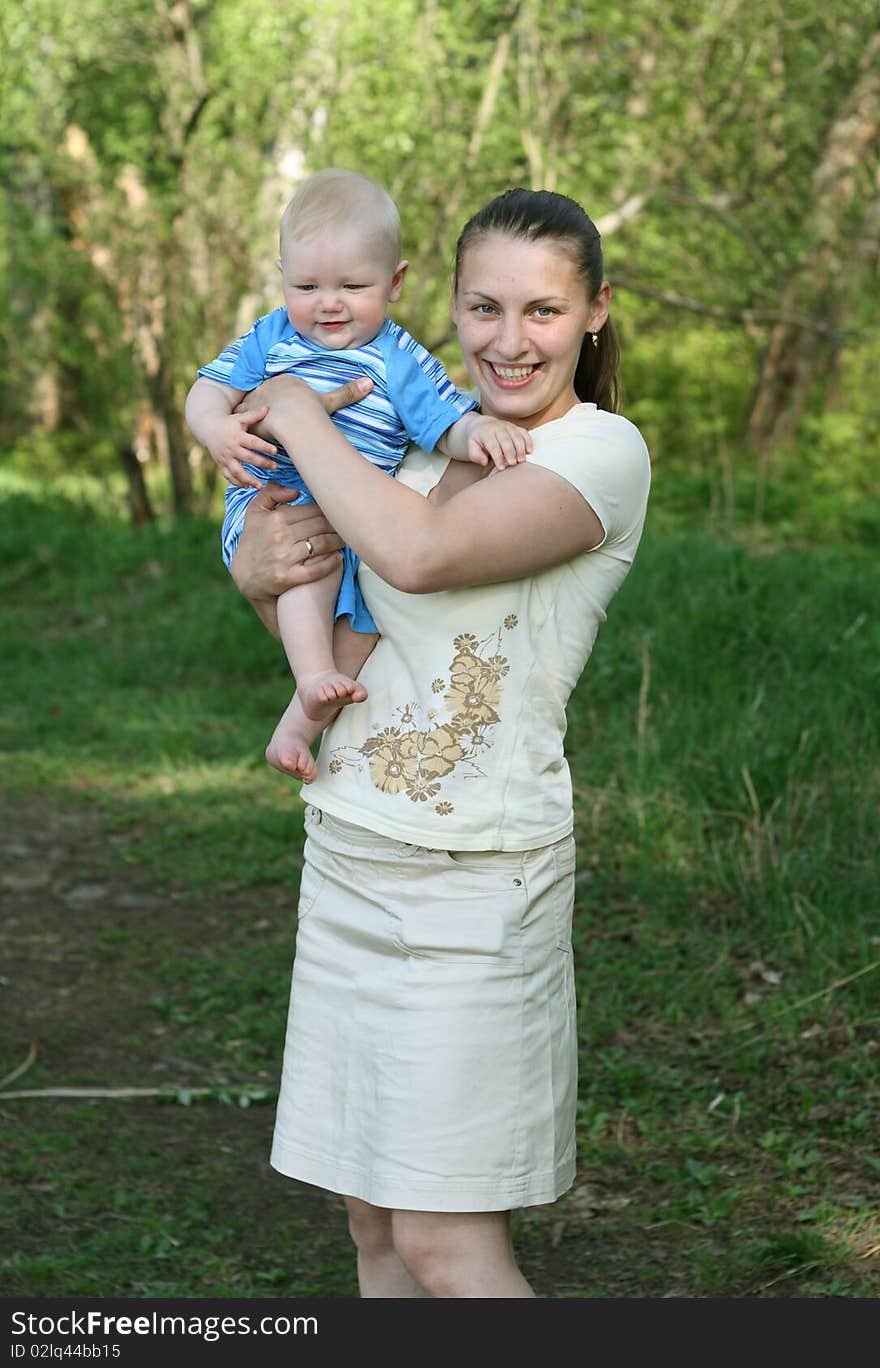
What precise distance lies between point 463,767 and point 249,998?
2.84 m

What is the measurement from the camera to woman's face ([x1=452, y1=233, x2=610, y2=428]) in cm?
220

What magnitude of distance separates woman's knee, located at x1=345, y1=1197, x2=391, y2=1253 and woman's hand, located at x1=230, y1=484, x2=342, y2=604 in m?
0.89

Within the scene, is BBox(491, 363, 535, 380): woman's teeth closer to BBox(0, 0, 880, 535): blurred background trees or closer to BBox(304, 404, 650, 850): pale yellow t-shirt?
BBox(304, 404, 650, 850): pale yellow t-shirt

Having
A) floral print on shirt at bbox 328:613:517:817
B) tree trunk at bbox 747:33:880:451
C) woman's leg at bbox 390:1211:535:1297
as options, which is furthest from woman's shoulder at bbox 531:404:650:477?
tree trunk at bbox 747:33:880:451


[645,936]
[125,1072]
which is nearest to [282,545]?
[125,1072]

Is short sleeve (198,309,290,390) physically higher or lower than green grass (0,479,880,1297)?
higher

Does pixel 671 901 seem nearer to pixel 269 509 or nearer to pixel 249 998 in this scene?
pixel 249 998

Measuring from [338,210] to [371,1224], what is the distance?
1459mm

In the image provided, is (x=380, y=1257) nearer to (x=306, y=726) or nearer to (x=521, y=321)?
(x=306, y=726)

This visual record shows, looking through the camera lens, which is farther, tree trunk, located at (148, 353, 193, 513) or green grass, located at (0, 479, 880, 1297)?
tree trunk, located at (148, 353, 193, 513)

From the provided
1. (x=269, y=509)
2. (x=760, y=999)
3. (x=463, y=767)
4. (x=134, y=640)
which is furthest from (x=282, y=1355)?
(x=134, y=640)

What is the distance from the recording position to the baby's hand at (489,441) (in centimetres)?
218

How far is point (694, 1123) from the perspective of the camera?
4.05m

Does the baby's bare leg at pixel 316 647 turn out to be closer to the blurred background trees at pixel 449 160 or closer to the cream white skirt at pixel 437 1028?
the cream white skirt at pixel 437 1028
